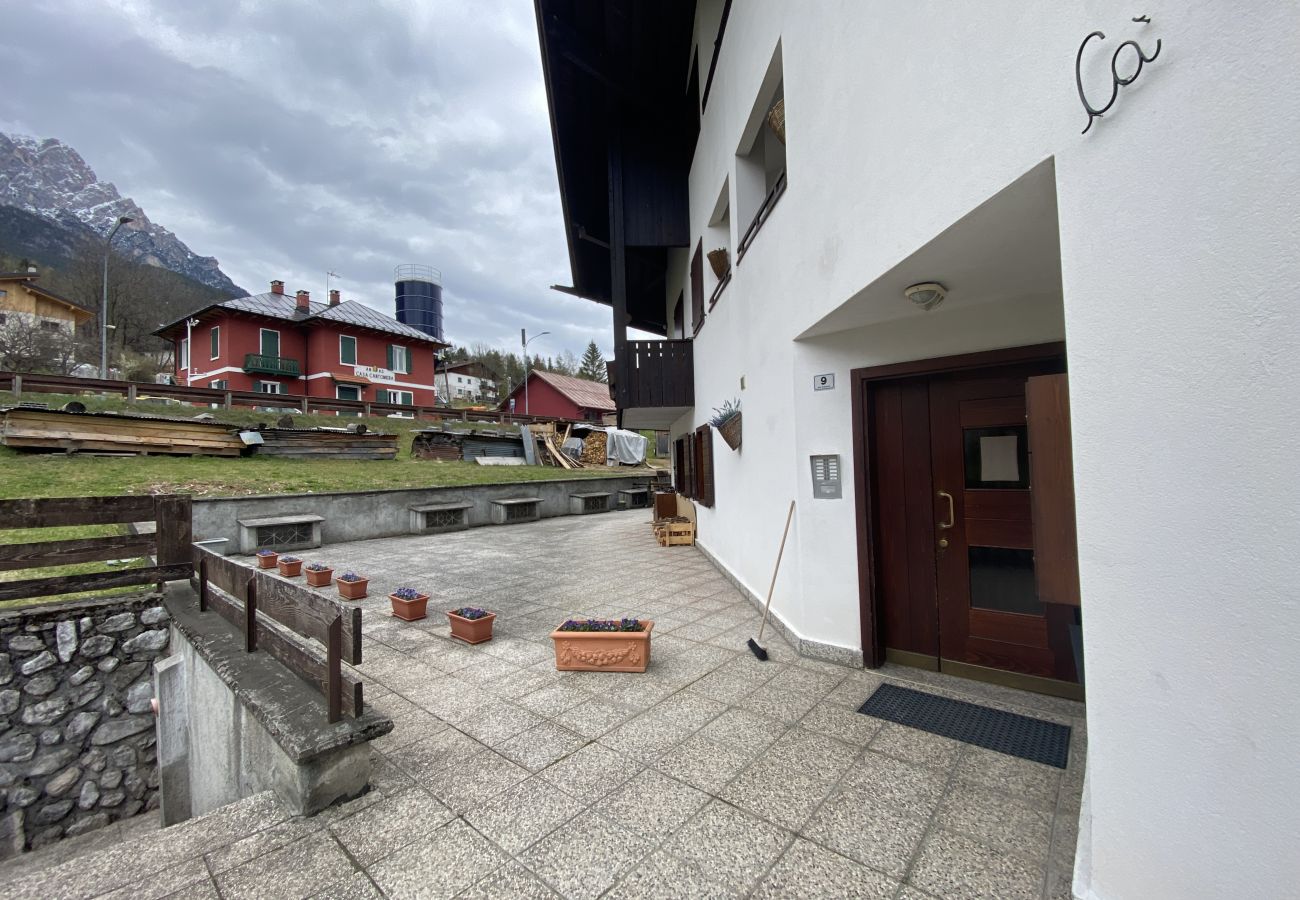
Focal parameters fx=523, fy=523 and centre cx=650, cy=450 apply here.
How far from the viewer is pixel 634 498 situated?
1819 centimetres

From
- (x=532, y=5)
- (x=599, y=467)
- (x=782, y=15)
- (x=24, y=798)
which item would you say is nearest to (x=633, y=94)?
(x=532, y=5)

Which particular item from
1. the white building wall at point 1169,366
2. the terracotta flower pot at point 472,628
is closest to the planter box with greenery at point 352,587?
the terracotta flower pot at point 472,628

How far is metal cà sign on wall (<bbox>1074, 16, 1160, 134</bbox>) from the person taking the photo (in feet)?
4.81

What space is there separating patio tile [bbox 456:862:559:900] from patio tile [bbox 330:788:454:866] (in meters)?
0.42

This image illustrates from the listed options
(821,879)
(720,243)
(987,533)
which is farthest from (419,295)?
(821,879)

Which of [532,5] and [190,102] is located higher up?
[190,102]

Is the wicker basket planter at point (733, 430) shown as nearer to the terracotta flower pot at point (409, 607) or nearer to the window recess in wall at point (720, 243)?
the window recess in wall at point (720, 243)

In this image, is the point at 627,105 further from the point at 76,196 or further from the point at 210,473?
the point at 76,196

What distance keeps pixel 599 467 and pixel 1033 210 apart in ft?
68.0

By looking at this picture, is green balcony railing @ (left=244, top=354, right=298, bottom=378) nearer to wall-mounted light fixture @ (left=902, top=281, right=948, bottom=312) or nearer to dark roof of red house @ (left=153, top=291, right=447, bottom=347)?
dark roof of red house @ (left=153, top=291, right=447, bottom=347)

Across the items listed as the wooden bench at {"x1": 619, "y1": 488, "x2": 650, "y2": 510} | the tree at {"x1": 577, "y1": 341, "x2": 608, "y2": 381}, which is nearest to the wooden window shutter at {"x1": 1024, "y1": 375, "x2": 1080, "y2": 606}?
the wooden bench at {"x1": 619, "y1": 488, "x2": 650, "y2": 510}

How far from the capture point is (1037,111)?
6.08ft

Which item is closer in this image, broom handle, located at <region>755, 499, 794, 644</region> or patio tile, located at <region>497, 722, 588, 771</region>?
patio tile, located at <region>497, 722, 588, 771</region>

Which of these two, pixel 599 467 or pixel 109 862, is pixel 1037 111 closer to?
pixel 109 862
